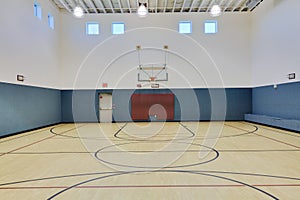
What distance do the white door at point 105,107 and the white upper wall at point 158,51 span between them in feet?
2.29

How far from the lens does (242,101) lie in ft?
50.2

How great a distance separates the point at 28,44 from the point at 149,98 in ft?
23.7

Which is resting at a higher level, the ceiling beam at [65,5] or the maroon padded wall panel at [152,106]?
the ceiling beam at [65,5]

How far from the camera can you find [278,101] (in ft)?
39.1

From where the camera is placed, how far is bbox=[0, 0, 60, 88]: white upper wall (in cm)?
917

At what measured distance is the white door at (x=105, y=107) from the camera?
15.4m

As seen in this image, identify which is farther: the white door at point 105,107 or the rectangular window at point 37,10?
the white door at point 105,107

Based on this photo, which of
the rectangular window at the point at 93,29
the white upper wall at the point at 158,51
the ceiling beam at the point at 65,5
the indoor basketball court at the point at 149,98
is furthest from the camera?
the rectangular window at the point at 93,29

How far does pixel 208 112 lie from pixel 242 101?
2124 millimetres

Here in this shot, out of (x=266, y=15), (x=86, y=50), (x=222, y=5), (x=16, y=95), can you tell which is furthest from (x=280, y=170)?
(x=86, y=50)

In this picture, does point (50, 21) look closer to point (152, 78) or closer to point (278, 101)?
point (152, 78)

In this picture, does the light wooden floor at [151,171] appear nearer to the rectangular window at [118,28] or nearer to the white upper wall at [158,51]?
the white upper wall at [158,51]

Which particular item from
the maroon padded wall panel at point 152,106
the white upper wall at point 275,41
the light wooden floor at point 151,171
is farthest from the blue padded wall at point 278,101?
the maroon padded wall panel at point 152,106

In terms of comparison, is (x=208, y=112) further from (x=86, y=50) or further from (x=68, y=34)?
(x=68, y=34)
